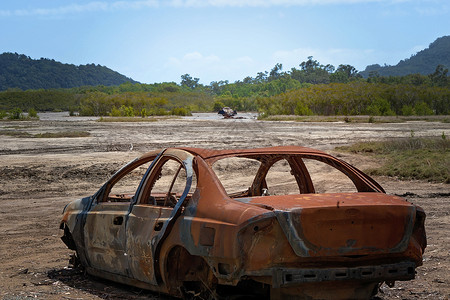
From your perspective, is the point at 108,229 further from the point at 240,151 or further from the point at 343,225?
the point at 343,225

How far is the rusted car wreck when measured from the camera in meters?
5.20

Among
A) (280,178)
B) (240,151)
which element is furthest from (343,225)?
(280,178)

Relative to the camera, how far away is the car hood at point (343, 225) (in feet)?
17.2

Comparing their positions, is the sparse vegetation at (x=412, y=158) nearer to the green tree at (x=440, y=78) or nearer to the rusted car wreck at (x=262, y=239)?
the rusted car wreck at (x=262, y=239)

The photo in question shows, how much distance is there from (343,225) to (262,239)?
26.4 inches

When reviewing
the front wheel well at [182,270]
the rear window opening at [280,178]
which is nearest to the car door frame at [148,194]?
the front wheel well at [182,270]

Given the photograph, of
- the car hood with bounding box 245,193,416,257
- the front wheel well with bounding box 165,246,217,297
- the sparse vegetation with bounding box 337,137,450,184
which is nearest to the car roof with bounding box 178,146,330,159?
the car hood with bounding box 245,193,416,257

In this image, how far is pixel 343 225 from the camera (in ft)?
17.6

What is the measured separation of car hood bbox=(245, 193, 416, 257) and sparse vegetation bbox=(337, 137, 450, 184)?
12.6 meters

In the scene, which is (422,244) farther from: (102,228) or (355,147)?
(355,147)

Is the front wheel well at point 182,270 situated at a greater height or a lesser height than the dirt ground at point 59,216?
greater

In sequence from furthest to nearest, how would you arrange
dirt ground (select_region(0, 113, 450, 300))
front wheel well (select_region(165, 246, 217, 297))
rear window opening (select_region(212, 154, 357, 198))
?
1. rear window opening (select_region(212, 154, 357, 198))
2. dirt ground (select_region(0, 113, 450, 300))
3. front wheel well (select_region(165, 246, 217, 297))

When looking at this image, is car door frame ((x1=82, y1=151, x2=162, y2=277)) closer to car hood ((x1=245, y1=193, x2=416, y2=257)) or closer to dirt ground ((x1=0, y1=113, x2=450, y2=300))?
dirt ground ((x1=0, y1=113, x2=450, y2=300))

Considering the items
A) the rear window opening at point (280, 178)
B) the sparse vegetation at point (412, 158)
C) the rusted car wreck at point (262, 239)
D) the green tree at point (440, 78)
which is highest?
the green tree at point (440, 78)
